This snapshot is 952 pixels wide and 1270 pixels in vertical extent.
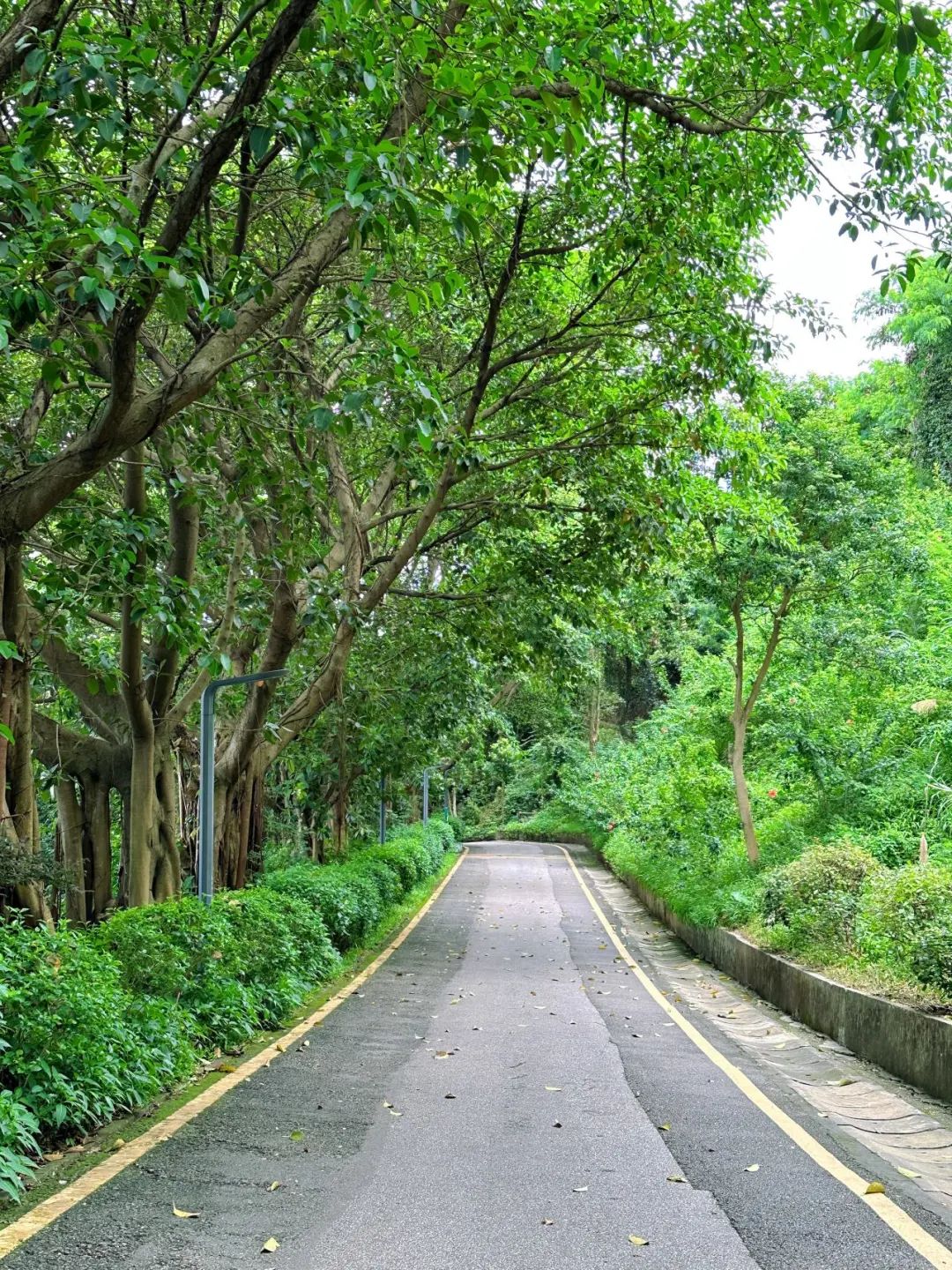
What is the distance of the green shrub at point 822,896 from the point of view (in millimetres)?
11156

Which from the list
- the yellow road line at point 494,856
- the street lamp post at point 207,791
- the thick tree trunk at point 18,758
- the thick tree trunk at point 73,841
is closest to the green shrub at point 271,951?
the street lamp post at point 207,791

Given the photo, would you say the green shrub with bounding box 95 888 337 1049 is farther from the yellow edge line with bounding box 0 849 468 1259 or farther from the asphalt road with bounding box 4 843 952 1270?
the asphalt road with bounding box 4 843 952 1270

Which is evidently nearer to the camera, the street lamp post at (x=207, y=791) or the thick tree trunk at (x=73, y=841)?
the street lamp post at (x=207, y=791)

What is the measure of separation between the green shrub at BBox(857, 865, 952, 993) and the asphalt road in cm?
146

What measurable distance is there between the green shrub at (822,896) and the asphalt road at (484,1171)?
6.74 ft

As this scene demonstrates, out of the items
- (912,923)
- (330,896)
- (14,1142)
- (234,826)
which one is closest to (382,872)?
(234,826)

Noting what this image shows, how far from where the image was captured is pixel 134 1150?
5.52 m

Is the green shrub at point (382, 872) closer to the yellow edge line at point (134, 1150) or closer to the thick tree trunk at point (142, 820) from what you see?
the thick tree trunk at point (142, 820)

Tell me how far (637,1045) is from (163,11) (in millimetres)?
8687

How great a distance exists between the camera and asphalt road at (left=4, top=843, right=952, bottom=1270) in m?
4.37

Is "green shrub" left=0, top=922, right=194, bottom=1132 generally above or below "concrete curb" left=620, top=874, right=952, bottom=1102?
above

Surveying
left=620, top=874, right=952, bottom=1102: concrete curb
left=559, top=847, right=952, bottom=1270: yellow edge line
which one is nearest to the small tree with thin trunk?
left=620, top=874, right=952, bottom=1102: concrete curb

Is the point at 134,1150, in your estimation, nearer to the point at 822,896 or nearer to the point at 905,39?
the point at 905,39

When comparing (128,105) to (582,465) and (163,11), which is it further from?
(582,465)
